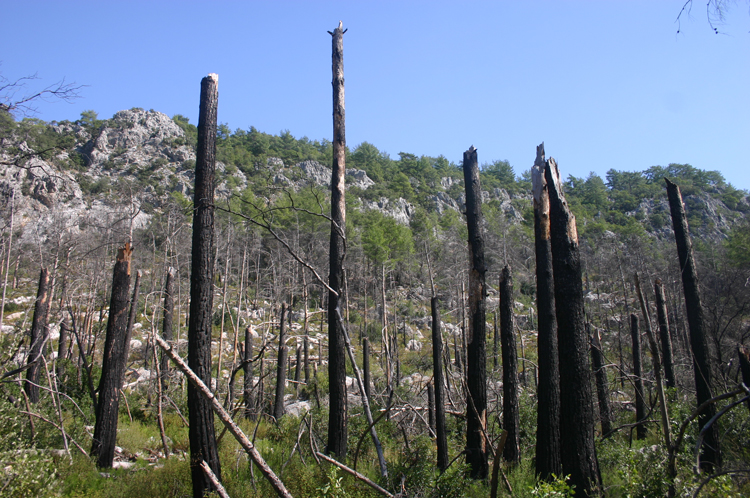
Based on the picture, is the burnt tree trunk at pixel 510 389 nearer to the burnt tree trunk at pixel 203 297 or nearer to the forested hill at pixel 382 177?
the burnt tree trunk at pixel 203 297

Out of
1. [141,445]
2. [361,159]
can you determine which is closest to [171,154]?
[361,159]

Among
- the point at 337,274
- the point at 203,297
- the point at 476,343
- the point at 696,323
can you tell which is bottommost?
the point at 476,343

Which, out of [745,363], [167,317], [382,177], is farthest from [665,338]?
[382,177]

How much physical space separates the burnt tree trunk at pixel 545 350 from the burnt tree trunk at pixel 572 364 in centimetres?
101

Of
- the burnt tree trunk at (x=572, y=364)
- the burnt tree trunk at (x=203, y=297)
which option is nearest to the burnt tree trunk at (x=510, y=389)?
the burnt tree trunk at (x=572, y=364)

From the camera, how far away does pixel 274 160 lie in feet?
270

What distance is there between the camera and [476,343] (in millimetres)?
7676

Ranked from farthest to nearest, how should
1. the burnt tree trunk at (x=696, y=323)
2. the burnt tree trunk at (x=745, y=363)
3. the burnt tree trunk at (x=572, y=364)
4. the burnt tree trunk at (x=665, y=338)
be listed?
the burnt tree trunk at (x=665, y=338) < the burnt tree trunk at (x=696, y=323) < the burnt tree trunk at (x=745, y=363) < the burnt tree trunk at (x=572, y=364)

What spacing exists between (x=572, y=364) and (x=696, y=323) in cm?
A: 663

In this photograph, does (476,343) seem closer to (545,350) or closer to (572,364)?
(545,350)

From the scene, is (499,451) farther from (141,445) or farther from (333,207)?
(141,445)

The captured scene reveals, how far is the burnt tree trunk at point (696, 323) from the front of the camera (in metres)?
9.19

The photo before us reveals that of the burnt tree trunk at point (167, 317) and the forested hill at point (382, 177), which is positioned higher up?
the forested hill at point (382, 177)

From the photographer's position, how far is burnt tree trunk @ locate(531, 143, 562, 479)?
667cm
